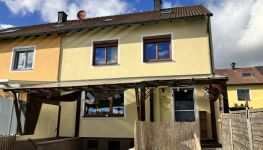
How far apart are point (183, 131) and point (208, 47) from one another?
4.99 metres

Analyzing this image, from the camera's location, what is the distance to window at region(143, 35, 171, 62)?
44.8ft

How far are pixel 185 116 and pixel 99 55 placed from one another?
591 cm

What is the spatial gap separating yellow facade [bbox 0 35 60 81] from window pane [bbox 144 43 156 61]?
5.30 m

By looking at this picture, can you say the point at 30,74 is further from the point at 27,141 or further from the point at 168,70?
the point at 168,70

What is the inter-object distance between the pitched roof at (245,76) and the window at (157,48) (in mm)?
26725

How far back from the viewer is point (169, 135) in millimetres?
9992

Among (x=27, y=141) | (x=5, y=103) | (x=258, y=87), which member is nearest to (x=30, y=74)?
(x=5, y=103)

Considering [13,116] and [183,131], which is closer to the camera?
[183,131]

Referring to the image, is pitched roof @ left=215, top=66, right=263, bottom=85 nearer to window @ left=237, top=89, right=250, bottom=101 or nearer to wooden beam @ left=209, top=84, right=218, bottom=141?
window @ left=237, top=89, right=250, bottom=101

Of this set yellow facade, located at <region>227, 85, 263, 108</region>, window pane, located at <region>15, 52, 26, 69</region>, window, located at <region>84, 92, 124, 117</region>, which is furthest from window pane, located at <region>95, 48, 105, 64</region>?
yellow facade, located at <region>227, 85, 263, 108</region>

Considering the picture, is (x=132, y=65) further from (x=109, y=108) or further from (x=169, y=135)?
(x=169, y=135)

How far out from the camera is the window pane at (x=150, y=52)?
13.8 metres

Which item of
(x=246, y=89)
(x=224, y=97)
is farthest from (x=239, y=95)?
(x=224, y=97)

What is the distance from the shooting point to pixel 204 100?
12.5m
